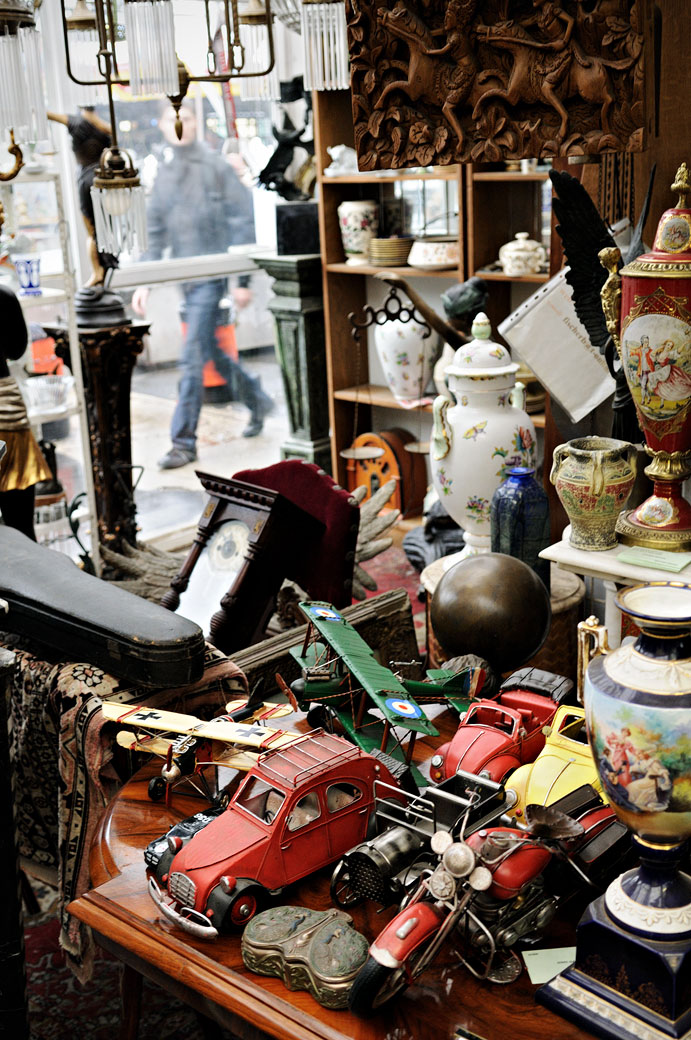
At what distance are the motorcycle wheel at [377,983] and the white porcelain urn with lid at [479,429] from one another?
5.12 ft

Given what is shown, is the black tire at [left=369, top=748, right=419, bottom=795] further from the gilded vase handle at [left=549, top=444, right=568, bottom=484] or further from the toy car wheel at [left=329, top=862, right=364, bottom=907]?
the gilded vase handle at [left=549, top=444, right=568, bottom=484]

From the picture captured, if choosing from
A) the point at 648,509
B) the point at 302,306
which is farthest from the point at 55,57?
the point at 648,509

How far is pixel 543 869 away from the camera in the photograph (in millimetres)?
1538

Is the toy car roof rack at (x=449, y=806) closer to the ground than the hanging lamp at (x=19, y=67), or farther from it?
closer to the ground

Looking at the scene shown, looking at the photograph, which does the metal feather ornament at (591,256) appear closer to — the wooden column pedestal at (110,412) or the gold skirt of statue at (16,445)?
the gold skirt of statue at (16,445)

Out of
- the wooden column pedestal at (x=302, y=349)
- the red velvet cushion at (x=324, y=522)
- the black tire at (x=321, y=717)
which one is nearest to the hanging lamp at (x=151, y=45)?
the red velvet cushion at (x=324, y=522)

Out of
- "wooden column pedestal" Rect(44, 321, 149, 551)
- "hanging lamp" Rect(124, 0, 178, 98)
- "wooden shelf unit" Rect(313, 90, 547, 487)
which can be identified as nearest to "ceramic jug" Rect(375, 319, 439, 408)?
"wooden shelf unit" Rect(313, 90, 547, 487)

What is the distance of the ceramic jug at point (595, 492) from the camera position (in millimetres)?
1955

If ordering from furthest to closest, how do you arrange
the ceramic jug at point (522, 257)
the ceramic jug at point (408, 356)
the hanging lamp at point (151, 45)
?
1. the ceramic jug at point (408, 356)
2. the ceramic jug at point (522, 257)
3. the hanging lamp at point (151, 45)

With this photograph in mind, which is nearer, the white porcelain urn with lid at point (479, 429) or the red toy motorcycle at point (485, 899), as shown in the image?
the red toy motorcycle at point (485, 899)

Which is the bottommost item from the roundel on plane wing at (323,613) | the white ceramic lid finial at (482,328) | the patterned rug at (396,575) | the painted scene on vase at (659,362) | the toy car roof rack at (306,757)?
the patterned rug at (396,575)

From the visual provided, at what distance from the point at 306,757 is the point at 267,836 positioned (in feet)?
0.47

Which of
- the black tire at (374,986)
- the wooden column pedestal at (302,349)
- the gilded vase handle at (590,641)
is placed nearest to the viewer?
the black tire at (374,986)

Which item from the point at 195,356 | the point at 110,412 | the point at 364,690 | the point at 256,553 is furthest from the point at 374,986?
the point at 195,356
